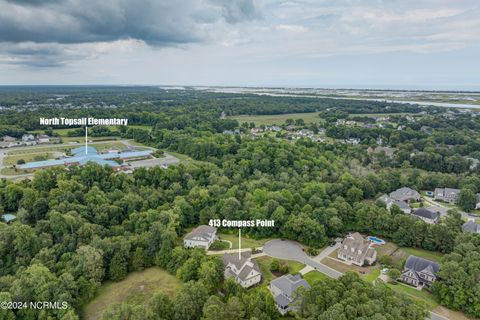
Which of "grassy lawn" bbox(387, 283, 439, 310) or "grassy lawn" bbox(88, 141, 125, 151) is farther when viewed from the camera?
"grassy lawn" bbox(88, 141, 125, 151)

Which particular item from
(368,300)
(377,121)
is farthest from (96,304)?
(377,121)

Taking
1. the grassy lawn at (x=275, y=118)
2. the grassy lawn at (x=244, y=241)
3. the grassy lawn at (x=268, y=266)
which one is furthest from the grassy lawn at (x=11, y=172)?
the grassy lawn at (x=275, y=118)

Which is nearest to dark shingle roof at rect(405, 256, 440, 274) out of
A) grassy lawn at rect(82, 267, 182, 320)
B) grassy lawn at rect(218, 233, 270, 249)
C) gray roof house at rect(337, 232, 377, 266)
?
gray roof house at rect(337, 232, 377, 266)

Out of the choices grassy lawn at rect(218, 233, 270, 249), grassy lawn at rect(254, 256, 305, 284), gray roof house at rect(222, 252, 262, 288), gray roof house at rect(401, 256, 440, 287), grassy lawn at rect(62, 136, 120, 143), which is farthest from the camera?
grassy lawn at rect(62, 136, 120, 143)

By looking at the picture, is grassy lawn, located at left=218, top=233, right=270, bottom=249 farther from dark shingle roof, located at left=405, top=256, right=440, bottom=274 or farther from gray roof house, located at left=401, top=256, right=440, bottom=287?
dark shingle roof, located at left=405, top=256, right=440, bottom=274

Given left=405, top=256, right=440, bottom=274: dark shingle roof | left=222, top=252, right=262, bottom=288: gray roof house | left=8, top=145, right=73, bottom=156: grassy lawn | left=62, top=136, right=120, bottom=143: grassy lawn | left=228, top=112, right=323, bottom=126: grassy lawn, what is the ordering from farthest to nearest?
left=228, top=112, right=323, bottom=126: grassy lawn, left=62, top=136, right=120, bottom=143: grassy lawn, left=8, top=145, right=73, bottom=156: grassy lawn, left=405, top=256, right=440, bottom=274: dark shingle roof, left=222, top=252, right=262, bottom=288: gray roof house

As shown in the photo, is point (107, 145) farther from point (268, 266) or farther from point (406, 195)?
point (406, 195)

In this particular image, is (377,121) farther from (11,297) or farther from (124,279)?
(11,297)
